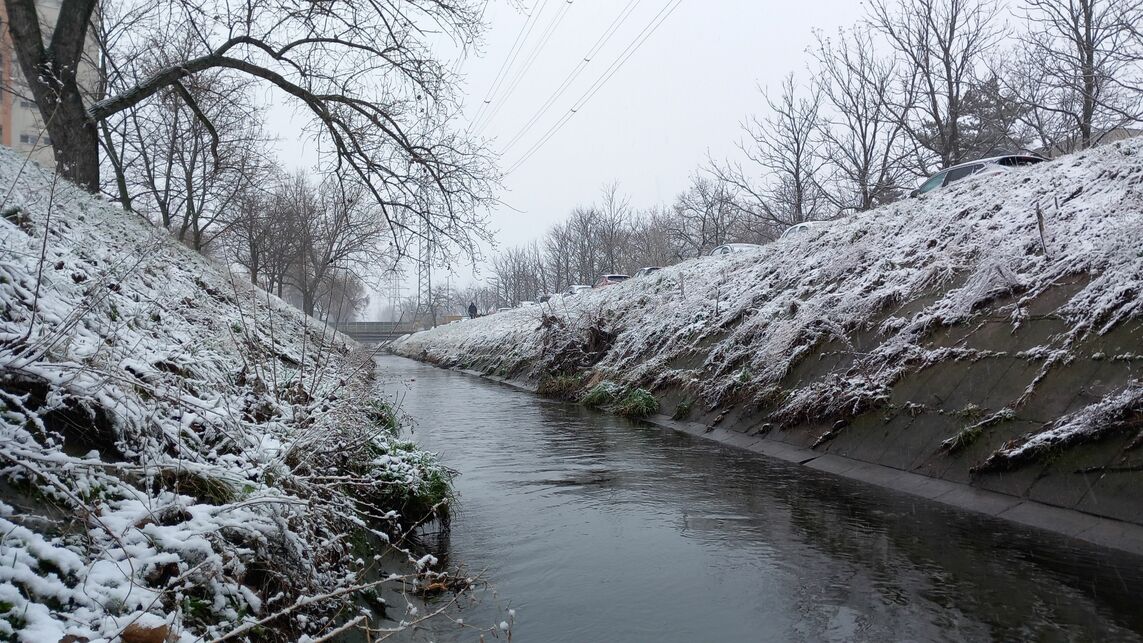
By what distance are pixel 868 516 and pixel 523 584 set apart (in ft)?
10.9

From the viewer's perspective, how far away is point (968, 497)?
6223 millimetres

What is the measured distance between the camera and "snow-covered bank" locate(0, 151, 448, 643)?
8.25 feet

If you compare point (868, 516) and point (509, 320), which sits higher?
point (509, 320)

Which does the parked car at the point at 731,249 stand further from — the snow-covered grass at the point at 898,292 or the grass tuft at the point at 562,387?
the grass tuft at the point at 562,387

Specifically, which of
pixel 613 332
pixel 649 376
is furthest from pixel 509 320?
pixel 649 376

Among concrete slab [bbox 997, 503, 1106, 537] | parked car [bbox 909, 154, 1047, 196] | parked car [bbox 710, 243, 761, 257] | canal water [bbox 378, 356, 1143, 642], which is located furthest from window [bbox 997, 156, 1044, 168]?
concrete slab [bbox 997, 503, 1106, 537]

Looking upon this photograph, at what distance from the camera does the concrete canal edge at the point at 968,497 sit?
5000 millimetres

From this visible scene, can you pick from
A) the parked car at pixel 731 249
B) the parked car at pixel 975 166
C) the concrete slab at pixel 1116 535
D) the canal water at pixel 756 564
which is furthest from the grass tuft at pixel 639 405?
the parked car at pixel 731 249

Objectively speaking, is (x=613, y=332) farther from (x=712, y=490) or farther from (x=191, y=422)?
(x=191, y=422)

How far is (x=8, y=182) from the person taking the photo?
6469mm

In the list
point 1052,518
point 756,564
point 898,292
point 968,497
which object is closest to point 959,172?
point 898,292

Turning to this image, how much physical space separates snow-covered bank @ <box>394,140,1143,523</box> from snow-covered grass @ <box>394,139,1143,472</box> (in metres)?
0.03

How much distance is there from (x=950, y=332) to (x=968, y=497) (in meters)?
2.59

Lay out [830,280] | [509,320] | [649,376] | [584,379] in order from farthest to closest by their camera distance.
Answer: [509,320], [584,379], [649,376], [830,280]
